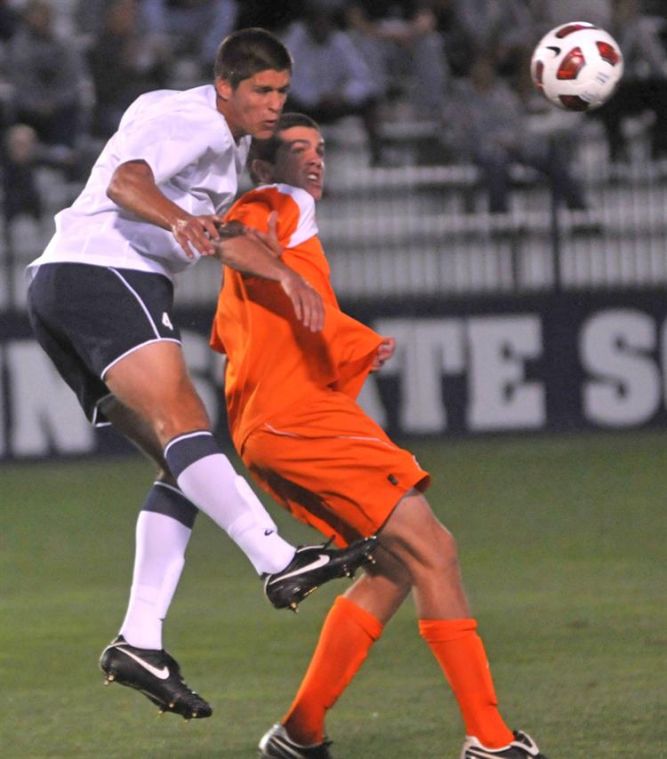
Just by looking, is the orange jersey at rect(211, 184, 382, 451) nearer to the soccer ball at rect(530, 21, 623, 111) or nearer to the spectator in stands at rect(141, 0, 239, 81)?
the soccer ball at rect(530, 21, 623, 111)

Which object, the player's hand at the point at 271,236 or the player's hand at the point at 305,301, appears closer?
the player's hand at the point at 305,301

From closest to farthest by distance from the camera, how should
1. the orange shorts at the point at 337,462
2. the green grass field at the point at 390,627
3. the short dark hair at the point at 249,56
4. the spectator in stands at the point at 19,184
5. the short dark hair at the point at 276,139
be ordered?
the orange shorts at the point at 337,462 < the short dark hair at the point at 249,56 < the short dark hair at the point at 276,139 < the green grass field at the point at 390,627 < the spectator in stands at the point at 19,184

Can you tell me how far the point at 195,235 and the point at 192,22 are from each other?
11.7 m

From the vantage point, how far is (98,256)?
5.51 meters

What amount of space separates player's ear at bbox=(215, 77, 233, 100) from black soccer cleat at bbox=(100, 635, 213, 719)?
1697 millimetres

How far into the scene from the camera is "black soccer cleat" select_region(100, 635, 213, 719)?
5238mm

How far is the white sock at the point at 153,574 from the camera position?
545cm

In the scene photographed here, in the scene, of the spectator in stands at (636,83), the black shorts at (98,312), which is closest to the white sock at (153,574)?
the black shorts at (98,312)

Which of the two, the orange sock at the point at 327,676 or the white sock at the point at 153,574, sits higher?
the white sock at the point at 153,574

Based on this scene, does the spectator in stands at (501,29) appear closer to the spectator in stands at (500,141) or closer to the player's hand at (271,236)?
the spectator in stands at (500,141)

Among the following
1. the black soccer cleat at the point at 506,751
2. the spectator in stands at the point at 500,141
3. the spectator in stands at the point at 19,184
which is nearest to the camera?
the black soccer cleat at the point at 506,751

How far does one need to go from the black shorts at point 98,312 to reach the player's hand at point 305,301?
51cm

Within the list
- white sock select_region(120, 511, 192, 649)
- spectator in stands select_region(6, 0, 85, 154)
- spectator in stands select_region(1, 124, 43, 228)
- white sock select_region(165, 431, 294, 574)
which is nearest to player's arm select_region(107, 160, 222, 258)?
white sock select_region(165, 431, 294, 574)

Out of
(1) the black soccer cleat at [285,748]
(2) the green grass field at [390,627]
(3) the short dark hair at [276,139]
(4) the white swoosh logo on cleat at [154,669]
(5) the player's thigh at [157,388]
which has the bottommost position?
(2) the green grass field at [390,627]
